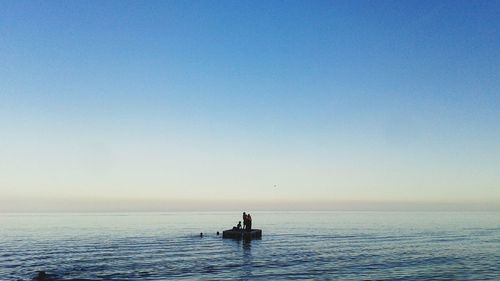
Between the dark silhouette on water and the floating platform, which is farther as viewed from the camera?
the dark silhouette on water

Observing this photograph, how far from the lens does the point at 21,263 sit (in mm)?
43688

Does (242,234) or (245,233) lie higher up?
(245,233)

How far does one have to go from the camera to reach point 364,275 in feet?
119

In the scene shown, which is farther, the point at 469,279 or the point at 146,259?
the point at 146,259

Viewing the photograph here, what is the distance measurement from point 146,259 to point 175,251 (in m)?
8.08

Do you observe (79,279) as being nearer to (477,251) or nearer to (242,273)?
(242,273)

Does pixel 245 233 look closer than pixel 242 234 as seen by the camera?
Yes

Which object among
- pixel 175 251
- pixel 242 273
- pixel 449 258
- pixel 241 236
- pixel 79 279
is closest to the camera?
pixel 79 279

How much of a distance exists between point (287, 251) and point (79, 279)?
27.0m

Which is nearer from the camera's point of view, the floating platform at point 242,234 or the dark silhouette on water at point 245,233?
the floating platform at point 242,234

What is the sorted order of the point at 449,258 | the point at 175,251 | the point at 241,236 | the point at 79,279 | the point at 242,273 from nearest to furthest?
1. the point at 79,279
2. the point at 242,273
3. the point at 449,258
4. the point at 175,251
5. the point at 241,236

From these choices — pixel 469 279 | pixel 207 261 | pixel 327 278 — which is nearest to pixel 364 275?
pixel 327 278

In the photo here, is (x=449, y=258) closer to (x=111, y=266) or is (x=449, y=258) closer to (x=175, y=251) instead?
(x=175, y=251)

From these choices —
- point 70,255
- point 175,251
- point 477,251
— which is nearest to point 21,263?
point 70,255
